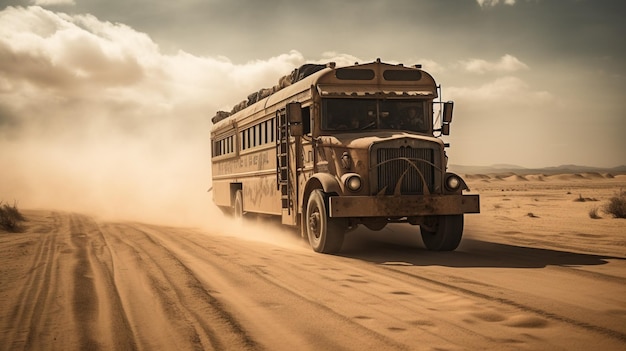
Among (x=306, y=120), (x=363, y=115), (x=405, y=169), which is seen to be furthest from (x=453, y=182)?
(x=306, y=120)

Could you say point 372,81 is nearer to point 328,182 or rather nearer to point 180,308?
point 328,182

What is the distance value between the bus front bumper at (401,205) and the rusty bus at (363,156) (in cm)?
2

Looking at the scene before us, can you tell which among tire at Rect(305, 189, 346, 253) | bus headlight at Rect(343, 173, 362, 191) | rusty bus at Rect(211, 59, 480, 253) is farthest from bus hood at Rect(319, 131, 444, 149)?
tire at Rect(305, 189, 346, 253)

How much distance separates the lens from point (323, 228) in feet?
32.8

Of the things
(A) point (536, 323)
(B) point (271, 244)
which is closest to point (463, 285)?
(A) point (536, 323)

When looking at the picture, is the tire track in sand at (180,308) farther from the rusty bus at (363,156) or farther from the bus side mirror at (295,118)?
the bus side mirror at (295,118)

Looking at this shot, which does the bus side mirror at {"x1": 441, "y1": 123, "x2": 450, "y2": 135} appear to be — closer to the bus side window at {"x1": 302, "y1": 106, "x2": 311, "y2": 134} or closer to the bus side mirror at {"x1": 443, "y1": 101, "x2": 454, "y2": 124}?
the bus side mirror at {"x1": 443, "y1": 101, "x2": 454, "y2": 124}

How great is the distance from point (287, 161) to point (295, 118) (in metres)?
1.43

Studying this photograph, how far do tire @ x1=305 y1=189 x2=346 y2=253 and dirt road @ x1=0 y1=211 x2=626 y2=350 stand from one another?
21 cm

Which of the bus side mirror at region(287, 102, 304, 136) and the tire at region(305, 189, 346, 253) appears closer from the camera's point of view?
the tire at region(305, 189, 346, 253)

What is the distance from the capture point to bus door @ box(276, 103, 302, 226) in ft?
38.1

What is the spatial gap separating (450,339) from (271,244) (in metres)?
7.79

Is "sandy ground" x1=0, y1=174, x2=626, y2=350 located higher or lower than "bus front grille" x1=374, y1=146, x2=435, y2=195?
lower

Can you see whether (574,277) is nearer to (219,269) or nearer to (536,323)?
(536,323)
